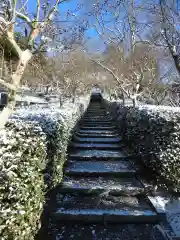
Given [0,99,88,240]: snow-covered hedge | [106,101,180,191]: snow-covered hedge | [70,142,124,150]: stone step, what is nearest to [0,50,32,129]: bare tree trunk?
[0,99,88,240]: snow-covered hedge

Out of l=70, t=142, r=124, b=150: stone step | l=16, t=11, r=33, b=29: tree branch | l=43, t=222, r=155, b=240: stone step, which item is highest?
l=16, t=11, r=33, b=29: tree branch

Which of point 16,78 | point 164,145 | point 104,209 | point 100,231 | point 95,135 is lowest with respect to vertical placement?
point 100,231

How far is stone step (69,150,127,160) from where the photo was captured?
21.6ft

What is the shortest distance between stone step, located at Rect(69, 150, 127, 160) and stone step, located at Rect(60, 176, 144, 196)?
128cm

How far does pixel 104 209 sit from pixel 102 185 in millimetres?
850

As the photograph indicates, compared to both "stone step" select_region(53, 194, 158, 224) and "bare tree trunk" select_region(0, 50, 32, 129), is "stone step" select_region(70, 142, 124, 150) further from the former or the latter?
"bare tree trunk" select_region(0, 50, 32, 129)

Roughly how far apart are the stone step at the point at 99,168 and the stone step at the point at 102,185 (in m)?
0.13

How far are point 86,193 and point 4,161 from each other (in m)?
2.83

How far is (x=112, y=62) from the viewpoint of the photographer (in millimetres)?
15648

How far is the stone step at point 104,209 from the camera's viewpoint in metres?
3.78

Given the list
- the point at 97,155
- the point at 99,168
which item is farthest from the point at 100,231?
the point at 97,155

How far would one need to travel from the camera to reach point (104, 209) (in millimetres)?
3996

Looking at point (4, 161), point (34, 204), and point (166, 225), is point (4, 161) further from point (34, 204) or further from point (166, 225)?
point (166, 225)

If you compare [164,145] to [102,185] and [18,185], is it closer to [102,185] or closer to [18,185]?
[102,185]
